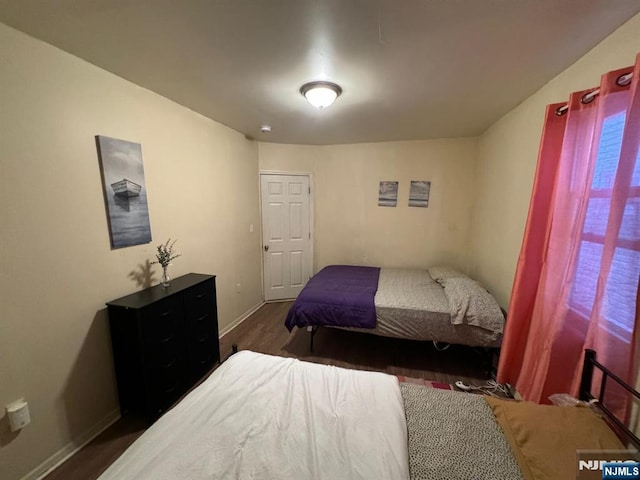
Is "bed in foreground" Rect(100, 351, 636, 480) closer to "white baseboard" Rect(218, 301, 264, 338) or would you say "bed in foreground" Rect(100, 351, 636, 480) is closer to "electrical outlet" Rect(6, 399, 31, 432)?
"electrical outlet" Rect(6, 399, 31, 432)

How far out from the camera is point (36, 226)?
4.58 ft

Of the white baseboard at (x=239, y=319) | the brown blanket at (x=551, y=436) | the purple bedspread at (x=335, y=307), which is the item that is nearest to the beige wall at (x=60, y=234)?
the white baseboard at (x=239, y=319)

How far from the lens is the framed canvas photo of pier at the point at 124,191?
1718 mm

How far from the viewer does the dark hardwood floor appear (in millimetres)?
1643

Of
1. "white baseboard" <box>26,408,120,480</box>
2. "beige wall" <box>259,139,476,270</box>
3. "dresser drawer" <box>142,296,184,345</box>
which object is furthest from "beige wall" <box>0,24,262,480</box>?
"beige wall" <box>259,139,476,270</box>

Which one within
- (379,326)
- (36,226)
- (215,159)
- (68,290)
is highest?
(215,159)

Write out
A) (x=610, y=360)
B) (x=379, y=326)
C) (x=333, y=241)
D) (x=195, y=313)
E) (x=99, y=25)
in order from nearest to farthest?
(x=610, y=360), (x=99, y=25), (x=195, y=313), (x=379, y=326), (x=333, y=241)

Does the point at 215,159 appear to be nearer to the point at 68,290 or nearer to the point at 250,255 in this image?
the point at 250,255

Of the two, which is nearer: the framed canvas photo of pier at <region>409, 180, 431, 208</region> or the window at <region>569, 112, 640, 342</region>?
the window at <region>569, 112, 640, 342</region>

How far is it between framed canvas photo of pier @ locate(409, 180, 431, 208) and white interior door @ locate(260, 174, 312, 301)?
1568 millimetres

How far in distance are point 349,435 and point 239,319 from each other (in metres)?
2.65

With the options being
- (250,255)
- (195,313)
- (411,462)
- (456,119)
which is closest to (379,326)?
(411,462)

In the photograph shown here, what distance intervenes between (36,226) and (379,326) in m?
2.54

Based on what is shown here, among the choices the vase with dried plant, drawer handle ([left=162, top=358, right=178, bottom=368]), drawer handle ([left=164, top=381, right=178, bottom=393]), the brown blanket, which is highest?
the vase with dried plant
